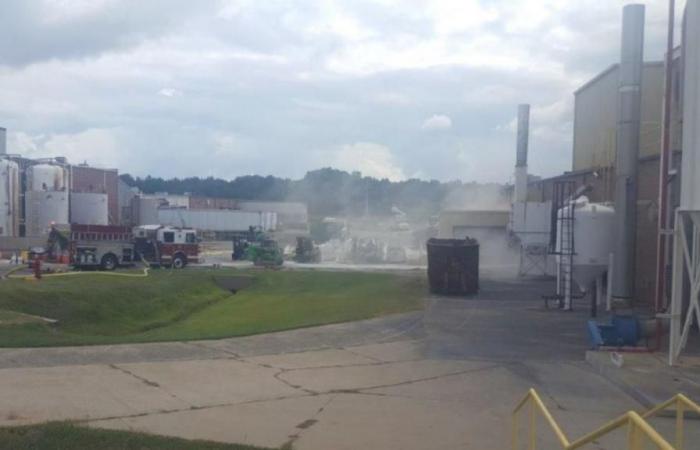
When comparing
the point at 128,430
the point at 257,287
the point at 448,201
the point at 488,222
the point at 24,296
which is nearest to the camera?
the point at 128,430

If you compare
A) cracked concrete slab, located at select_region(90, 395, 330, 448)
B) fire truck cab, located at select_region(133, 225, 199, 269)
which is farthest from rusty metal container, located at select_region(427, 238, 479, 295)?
fire truck cab, located at select_region(133, 225, 199, 269)

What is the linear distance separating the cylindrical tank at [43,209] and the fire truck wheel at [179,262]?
34.9 ft

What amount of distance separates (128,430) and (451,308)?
1634cm

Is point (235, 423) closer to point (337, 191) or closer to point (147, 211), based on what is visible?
point (147, 211)

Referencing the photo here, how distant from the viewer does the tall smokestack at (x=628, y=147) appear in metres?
22.2

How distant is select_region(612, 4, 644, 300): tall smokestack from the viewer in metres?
22.2

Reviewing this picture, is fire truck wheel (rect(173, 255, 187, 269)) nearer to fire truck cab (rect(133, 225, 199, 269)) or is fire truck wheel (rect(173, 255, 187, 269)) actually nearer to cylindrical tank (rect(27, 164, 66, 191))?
fire truck cab (rect(133, 225, 199, 269))

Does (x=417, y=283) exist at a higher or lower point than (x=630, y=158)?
lower

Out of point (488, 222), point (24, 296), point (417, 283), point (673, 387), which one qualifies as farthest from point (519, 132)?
point (673, 387)

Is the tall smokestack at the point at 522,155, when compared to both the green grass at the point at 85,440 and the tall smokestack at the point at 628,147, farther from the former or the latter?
the green grass at the point at 85,440

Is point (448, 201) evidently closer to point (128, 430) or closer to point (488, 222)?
point (488, 222)

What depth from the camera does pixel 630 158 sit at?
22.9 m

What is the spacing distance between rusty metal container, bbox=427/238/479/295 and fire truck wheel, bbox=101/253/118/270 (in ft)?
71.9

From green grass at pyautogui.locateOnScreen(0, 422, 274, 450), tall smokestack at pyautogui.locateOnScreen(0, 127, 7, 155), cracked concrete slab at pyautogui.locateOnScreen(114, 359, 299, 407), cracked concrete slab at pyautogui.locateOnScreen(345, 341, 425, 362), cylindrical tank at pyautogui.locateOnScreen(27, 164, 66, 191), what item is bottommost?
cracked concrete slab at pyautogui.locateOnScreen(345, 341, 425, 362)
